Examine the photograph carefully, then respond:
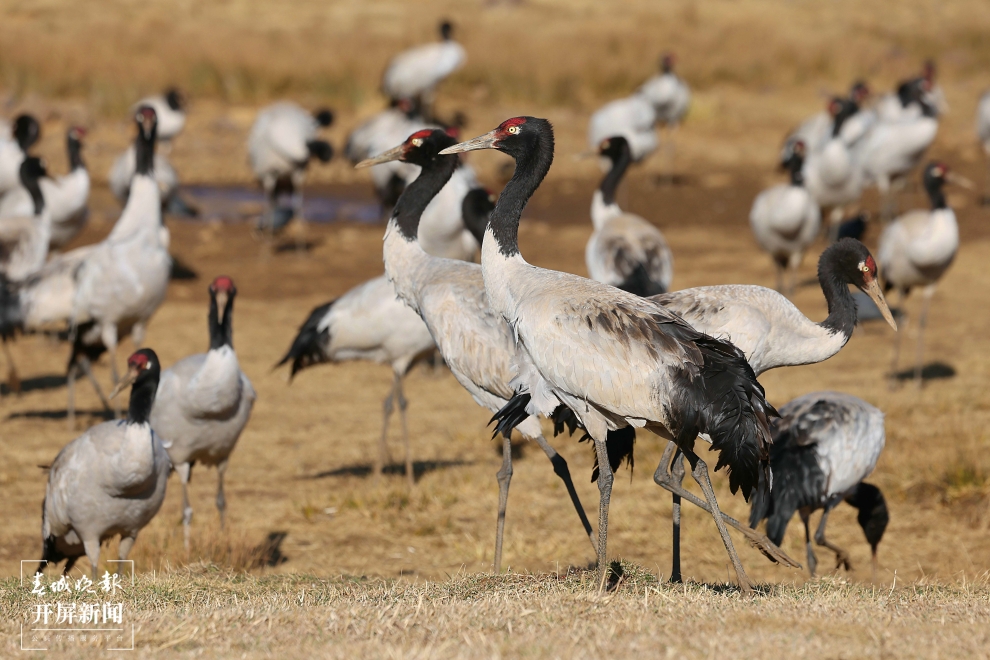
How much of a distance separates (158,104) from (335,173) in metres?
3.16

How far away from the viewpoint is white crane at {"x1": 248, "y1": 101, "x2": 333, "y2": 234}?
16516mm

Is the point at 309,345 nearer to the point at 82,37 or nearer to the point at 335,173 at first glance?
the point at 335,173

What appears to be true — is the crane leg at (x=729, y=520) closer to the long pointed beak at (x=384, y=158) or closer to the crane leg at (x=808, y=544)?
the crane leg at (x=808, y=544)

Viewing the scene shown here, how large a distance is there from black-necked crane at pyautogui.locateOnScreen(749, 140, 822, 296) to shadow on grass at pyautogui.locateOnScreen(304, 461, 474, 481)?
18.4ft

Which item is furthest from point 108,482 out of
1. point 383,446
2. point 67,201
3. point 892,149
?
point 892,149

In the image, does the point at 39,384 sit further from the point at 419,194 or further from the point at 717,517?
the point at 717,517

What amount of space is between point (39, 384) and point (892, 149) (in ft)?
36.7

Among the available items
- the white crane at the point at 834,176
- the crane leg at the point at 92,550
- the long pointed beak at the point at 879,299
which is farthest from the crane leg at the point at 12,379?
the white crane at the point at 834,176

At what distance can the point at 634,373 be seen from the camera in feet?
16.3

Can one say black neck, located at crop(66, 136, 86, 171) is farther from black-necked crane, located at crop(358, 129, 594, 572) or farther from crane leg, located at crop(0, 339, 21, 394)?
black-necked crane, located at crop(358, 129, 594, 572)

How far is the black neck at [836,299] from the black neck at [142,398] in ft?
11.4

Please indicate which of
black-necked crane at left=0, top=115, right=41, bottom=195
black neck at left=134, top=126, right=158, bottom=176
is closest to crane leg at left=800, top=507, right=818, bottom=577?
black neck at left=134, top=126, right=158, bottom=176

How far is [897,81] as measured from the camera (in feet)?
93.8

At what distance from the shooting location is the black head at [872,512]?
23.6 feet
